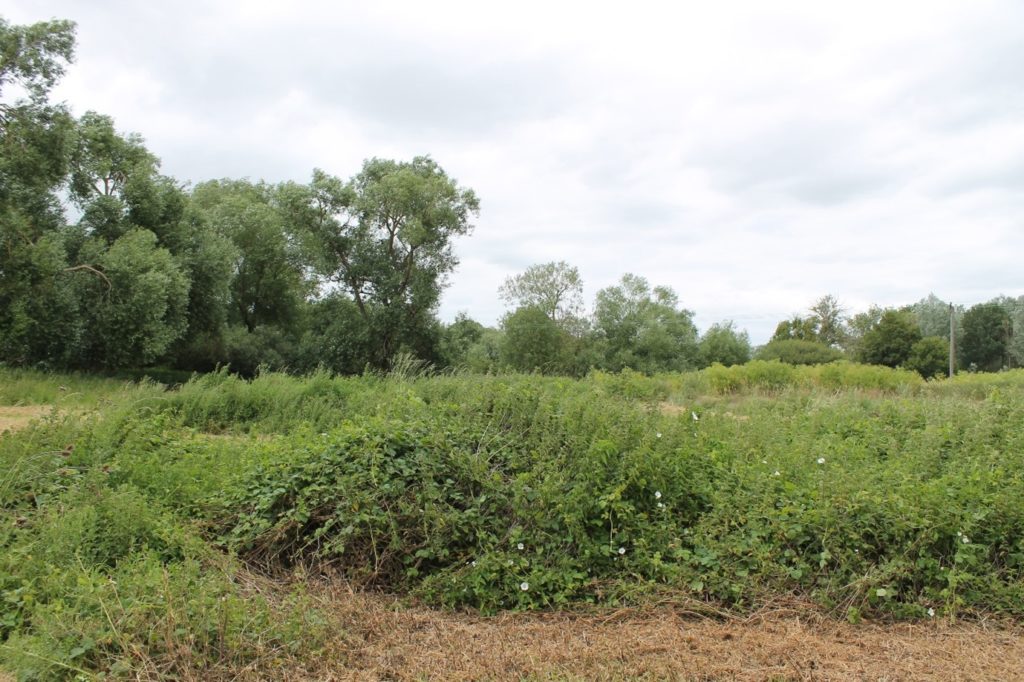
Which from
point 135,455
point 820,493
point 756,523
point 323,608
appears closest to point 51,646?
point 323,608

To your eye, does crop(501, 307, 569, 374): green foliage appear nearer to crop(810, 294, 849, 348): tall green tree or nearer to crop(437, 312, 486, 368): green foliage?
crop(437, 312, 486, 368): green foliage

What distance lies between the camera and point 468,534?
13.4 ft

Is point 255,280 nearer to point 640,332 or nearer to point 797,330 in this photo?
point 640,332

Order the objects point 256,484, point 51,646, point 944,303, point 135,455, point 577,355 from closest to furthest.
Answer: point 51,646 < point 256,484 < point 135,455 < point 577,355 < point 944,303

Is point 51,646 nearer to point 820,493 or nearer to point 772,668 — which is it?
point 772,668

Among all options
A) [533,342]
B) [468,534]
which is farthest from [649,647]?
[533,342]

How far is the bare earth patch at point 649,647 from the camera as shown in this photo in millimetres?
2868

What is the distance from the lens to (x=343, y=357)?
26844 mm

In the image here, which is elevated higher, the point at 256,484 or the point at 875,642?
the point at 256,484

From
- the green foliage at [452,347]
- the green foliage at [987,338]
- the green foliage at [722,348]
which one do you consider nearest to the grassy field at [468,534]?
the green foliage at [452,347]

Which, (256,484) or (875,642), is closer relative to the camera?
(875,642)

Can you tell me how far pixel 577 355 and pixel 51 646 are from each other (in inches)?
1397

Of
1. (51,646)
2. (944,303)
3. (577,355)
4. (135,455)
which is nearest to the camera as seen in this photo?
(51,646)

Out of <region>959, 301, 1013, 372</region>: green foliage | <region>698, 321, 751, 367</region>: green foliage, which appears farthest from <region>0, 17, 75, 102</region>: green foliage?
<region>959, 301, 1013, 372</region>: green foliage
